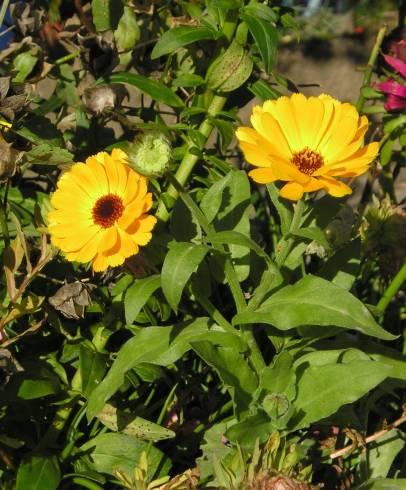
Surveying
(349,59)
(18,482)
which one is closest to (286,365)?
(18,482)

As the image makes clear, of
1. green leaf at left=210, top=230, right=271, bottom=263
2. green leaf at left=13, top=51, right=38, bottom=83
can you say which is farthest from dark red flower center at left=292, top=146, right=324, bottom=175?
green leaf at left=13, top=51, right=38, bottom=83

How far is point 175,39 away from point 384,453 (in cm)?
75

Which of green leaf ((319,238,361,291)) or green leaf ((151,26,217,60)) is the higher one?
green leaf ((151,26,217,60))

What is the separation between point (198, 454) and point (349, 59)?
2585 mm

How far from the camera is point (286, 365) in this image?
1106mm

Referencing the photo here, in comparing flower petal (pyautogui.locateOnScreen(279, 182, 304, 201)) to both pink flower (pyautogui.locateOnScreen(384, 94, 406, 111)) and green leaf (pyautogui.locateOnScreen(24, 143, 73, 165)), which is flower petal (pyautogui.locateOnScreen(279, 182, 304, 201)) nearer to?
green leaf (pyautogui.locateOnScreen(24, 143, 73, 165))

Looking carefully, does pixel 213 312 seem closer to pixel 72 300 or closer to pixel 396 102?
pixel 72 300

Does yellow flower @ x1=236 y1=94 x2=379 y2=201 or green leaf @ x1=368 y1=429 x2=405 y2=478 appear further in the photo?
green leaf @ x1=368 y1=429 x2=405 y2=478

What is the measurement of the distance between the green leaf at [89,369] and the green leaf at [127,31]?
0.54m

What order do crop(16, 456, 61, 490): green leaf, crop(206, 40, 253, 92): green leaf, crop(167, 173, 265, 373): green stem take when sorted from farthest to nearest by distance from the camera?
crop(206, 40, 253, 92): green leaf < crop(16, 456, 61, 490): green leaf < crop(167, 173, 265, 373): green stem

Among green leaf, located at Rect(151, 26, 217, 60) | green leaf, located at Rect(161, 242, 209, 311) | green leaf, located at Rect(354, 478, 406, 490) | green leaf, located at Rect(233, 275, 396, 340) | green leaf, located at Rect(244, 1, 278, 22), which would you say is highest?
green leaf, located at Rect(244, 1, 278, 22)

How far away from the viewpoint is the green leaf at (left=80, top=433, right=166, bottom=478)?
4.03 ft

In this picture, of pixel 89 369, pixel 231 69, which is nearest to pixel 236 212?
pixel 231 69

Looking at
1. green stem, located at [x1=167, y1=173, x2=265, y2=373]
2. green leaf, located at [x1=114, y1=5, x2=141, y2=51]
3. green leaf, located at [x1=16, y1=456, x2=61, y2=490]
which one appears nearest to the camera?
green stem, located at [x1=167, y1=173, x2=265, y2=373]
